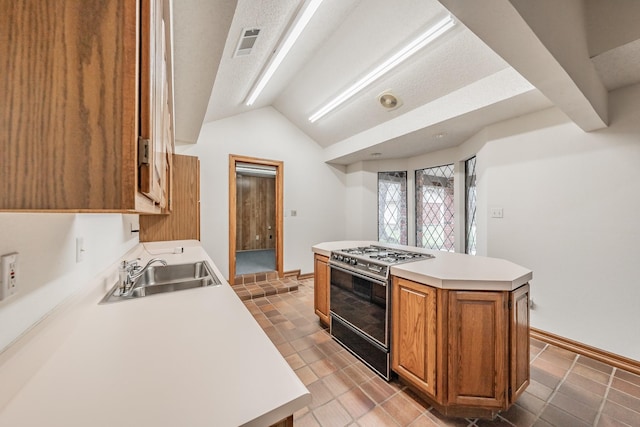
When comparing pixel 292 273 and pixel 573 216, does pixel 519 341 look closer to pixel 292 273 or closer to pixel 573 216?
pixel 573 216

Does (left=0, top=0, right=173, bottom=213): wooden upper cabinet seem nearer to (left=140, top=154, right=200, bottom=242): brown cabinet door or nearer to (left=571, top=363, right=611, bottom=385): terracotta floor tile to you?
(left=140, top=154, right=200, bottom=242): brown cabinet door

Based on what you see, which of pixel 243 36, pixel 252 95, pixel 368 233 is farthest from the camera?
pixel 368 233

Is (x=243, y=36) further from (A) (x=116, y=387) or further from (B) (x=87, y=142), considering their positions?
(A) (x=116, y=387)

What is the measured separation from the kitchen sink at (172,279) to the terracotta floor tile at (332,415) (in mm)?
1047

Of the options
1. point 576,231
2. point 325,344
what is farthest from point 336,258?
point 576,231

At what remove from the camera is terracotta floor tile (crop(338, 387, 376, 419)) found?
156 cm

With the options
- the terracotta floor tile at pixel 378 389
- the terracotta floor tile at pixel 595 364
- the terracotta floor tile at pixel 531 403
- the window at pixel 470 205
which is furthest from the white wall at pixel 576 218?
the terracotta floor tile at pixel 378 389

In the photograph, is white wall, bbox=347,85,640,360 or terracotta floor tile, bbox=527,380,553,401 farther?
white wall, bbox=347,85,640,360

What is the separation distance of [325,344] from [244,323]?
1651 mm

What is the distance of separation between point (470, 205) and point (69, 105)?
393 centimetres

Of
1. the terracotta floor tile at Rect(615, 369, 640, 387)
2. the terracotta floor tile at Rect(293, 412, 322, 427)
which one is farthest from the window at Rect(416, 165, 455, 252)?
the terracotta floor tile at Rect(293, 412, 322, 427)

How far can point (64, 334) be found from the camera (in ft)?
2.77

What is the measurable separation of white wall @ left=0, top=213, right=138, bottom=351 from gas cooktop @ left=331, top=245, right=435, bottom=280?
1723 millimetres

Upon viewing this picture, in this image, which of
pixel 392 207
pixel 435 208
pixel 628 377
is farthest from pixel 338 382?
pixel 392 207
